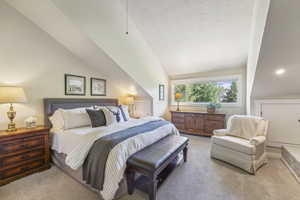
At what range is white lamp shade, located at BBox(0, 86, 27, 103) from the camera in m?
2.13

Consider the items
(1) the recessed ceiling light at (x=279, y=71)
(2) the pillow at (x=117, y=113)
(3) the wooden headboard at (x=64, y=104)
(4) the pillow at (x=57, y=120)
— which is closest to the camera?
(1) the recessed ceiling light at (x=279, y=71)

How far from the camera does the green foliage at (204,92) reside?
4.73 m

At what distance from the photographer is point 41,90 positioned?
285cm

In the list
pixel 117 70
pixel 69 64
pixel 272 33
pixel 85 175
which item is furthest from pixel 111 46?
pixel 272 33

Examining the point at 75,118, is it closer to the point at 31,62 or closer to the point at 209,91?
the point at 31,62

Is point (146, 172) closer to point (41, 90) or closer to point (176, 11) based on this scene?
point (41, 90)

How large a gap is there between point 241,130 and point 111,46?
3268 millimetres

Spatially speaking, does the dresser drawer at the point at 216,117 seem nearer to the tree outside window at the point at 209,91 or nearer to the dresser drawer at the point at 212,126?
the dresser drawer at the point at 212,126

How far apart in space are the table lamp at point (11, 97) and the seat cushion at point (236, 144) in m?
3.57

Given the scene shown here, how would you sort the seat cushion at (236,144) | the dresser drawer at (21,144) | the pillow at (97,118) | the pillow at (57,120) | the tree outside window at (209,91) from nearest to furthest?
the dresser drawer at (21,144) → the seat cushion at (236,144) → the pillow at (57,120) → the pillow at (97,118) → the tree outside window at (209,91)

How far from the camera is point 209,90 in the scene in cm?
484

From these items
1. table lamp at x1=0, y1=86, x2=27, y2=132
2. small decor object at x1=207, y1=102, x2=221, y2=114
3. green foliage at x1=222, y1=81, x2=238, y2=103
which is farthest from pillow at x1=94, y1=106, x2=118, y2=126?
green foliage at x1=222, y1=81, x2=238, y2=103

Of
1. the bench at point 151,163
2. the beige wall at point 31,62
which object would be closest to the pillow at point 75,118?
the beige wall at point 31,62

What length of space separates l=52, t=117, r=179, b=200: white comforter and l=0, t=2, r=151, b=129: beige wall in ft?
3.01
